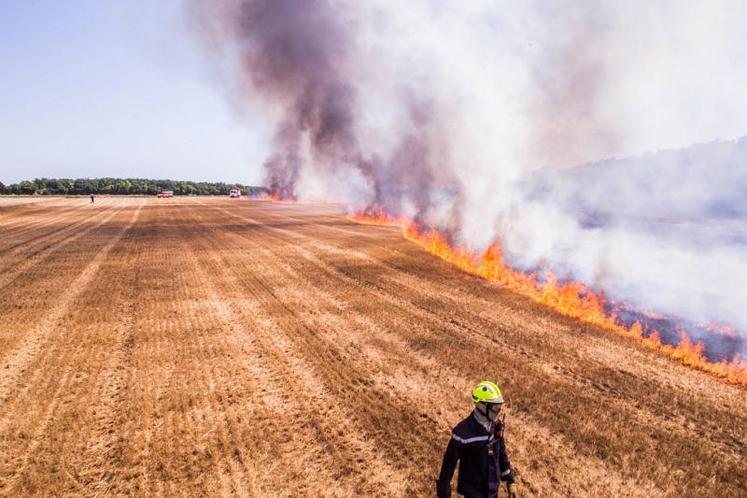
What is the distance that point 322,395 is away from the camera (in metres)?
6.64

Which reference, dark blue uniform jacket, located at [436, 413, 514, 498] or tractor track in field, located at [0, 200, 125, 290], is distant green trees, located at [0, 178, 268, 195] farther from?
dark blue uniform jacket, located at [436, 413, 514, 498]

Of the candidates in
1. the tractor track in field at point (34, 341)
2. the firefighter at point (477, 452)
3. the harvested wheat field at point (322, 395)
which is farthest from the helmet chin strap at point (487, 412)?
the tractor track in field at point (34, 341)

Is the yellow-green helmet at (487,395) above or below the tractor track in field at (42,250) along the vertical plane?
above

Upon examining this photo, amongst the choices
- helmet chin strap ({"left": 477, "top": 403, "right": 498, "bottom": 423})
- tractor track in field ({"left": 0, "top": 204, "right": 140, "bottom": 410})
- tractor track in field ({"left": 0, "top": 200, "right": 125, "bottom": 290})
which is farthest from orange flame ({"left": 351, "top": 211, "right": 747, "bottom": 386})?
tractor track in field ({"left": 0, "top": 200, "right": 125, "bottom": 290})

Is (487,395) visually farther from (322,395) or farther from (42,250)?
(42,250)

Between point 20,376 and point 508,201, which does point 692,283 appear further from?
point 20,376

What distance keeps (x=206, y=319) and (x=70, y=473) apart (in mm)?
5454

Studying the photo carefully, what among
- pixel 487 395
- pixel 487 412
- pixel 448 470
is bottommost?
pixel 448 470

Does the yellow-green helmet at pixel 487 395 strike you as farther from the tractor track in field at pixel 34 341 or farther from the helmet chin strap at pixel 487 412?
the tractor track in field at pixel 34 341

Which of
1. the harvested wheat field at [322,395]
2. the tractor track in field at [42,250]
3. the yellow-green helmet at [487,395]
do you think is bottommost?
Result: the harvested wheat field at [322,395]

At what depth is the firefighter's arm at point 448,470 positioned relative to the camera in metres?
3.40

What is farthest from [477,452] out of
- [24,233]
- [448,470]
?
[24,233]

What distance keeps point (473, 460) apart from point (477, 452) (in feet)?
0.32

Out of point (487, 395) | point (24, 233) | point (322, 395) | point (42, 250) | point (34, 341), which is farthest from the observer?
point (24, 233)
